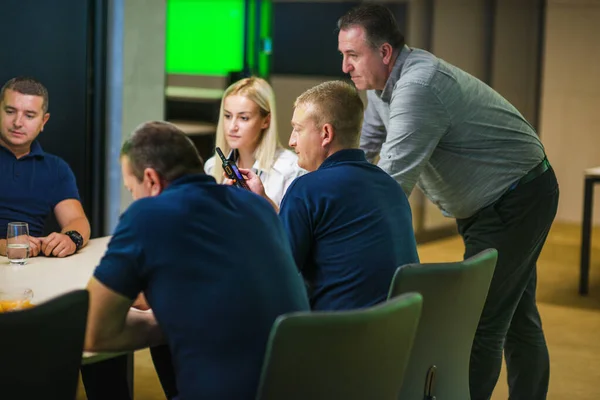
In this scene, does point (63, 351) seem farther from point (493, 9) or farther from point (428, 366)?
point (493, 9)

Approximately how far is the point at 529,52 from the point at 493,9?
32.1 inches

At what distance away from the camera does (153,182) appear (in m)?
2.23

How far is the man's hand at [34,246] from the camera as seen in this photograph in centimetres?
332

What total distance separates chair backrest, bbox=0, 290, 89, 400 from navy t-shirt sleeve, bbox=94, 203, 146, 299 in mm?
159

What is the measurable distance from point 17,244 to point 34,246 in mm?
122

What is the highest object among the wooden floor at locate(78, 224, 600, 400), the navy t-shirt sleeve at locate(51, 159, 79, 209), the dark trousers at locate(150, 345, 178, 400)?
the navy t-shirt sleeve at locate(51, 159, 79, 209)

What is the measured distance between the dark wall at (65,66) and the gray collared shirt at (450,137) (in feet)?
7.49

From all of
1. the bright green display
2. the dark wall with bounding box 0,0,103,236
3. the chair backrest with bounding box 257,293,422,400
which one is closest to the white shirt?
the dark wall with bounding box 0,0,103,236

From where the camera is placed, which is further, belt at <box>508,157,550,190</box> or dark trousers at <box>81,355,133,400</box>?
belt at <box>508,157,550,190</box>

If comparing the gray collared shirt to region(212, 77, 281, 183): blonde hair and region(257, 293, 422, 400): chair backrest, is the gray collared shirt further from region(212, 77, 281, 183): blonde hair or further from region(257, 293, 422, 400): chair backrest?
region(257, 293, 422, 400): chair backrest

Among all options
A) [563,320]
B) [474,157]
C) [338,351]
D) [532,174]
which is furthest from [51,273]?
[563,320]

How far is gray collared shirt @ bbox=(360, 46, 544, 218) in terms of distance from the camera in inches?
127

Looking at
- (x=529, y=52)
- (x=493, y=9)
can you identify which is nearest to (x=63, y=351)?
(x=493, y=9)

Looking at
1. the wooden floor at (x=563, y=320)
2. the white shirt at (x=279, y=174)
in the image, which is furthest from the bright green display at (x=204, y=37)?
the white shirt at (x=279, y=174)
